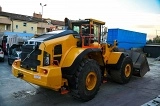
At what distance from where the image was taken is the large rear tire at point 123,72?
26.4 feet

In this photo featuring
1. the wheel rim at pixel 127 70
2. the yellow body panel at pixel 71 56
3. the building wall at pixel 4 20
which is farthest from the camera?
the building wall at pixel 4 20

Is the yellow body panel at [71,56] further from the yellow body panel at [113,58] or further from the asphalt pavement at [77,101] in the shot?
the yellow body panel at [113,58]

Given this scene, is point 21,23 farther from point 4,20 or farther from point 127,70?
point 127,70

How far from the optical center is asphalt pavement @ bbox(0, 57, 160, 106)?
6.05m

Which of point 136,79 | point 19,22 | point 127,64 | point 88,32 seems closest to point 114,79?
point 127,64

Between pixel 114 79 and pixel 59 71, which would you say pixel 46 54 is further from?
pixel 114 79

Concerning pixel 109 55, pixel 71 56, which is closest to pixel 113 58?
pixel 109 55

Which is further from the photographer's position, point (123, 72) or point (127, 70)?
point (127, 70)

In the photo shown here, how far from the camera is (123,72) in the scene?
8.16 m

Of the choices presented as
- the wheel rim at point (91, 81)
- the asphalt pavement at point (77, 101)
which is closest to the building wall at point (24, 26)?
the asphalt pavement at point (77, 101)

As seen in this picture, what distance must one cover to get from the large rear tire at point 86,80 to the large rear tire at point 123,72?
1714 mm

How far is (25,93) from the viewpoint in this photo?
7016 mm

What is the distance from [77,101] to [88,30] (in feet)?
7.41

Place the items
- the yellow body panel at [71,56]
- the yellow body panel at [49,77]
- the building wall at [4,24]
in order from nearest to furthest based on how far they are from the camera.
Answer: the yellow body panel at [49,77] → the yellow body panel at [71,56] → the building wall at [4,24]
